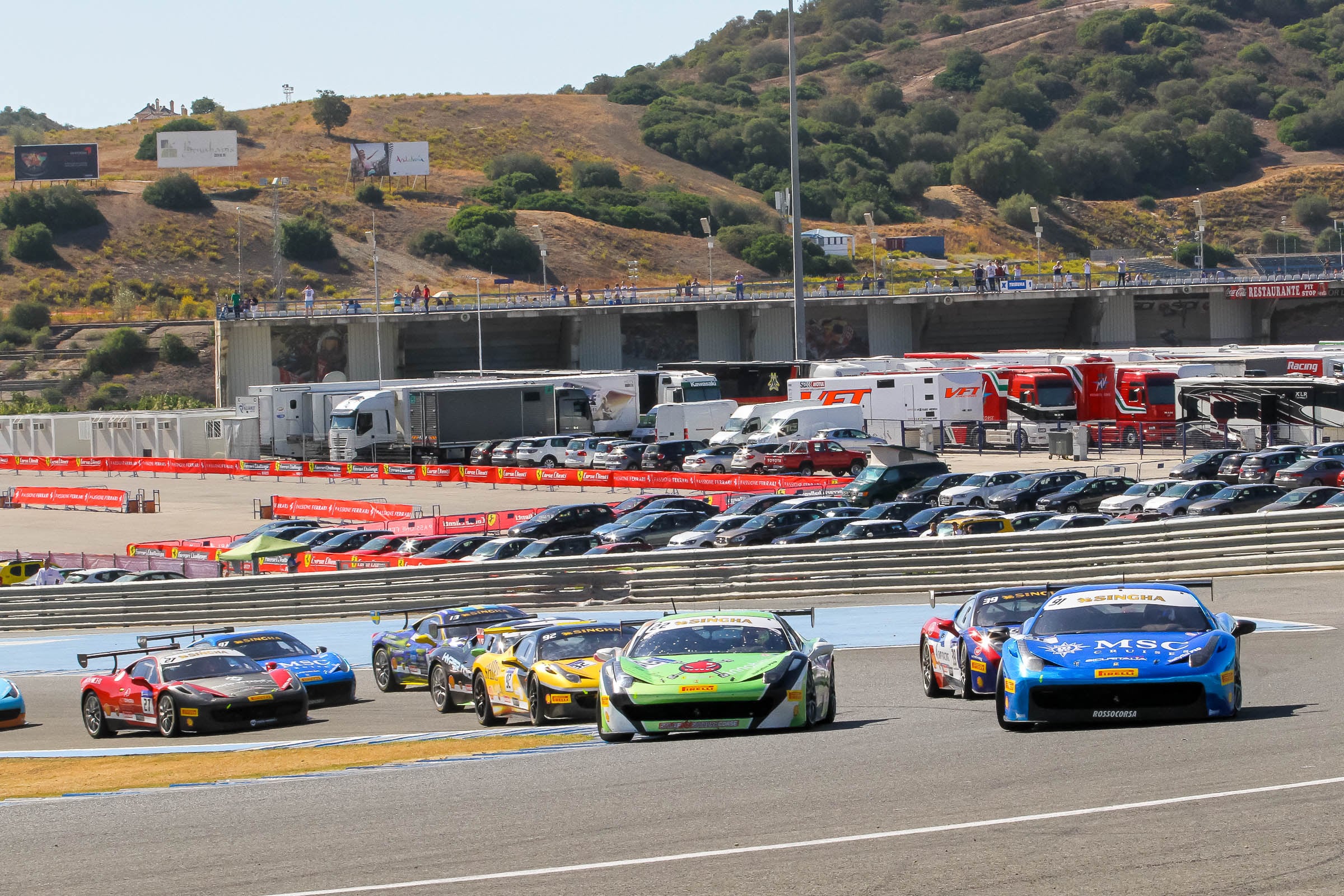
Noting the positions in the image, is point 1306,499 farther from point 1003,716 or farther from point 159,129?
point 159,129

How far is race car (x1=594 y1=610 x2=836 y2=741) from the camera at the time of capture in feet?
41.6

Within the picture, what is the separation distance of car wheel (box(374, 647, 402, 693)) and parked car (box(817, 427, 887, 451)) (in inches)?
1236

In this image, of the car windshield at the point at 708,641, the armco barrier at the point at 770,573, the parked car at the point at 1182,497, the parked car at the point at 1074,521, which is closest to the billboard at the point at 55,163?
the armco barrier at the point at 770,573

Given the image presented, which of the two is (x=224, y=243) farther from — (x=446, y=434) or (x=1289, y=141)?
(x=1289, y=141)

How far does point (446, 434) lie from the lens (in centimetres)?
6184

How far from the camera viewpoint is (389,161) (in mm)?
129750

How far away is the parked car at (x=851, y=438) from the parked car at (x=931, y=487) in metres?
10.5

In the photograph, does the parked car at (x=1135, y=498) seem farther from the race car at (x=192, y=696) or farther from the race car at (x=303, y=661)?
the race car at (x=192, y=696)

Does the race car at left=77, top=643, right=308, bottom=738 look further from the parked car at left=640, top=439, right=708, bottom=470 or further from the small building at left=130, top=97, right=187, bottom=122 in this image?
the small building at left=130, top=97, right=187, bottom=122

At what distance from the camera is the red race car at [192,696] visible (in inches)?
691

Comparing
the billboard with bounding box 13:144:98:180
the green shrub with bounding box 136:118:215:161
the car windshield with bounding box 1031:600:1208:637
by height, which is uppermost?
the green shrub with bounding box 136:118:215:161

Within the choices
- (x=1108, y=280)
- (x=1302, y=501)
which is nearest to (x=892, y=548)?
(x=1302, y=501)

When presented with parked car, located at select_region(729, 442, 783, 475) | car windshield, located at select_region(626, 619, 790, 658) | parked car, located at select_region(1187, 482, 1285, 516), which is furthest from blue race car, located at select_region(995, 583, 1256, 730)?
parked car, located at select_region(729, 442, 783, 475)

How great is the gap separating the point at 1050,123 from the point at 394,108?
82156 millimetres
